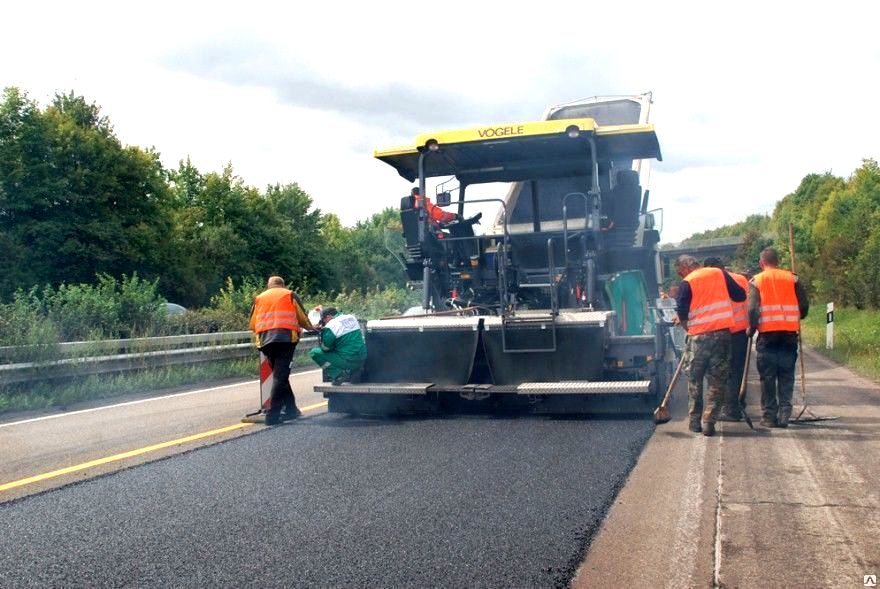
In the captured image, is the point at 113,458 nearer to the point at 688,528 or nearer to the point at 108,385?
the point at 688,528

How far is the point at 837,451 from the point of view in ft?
22.1

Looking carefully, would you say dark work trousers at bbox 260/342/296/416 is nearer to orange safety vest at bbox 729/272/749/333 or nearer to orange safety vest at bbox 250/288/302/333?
orange safety vest at bbox 250/288/302/333

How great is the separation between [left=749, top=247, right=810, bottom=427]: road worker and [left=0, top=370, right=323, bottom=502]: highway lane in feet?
16.0

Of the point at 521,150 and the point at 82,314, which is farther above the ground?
the point at 521,150

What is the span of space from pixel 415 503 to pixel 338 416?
13.2ft

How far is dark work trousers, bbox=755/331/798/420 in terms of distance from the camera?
802 centimetres

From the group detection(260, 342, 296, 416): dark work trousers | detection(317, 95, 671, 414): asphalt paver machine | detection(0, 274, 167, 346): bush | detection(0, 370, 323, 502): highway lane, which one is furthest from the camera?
detection(0, 274, 167, 346): bush

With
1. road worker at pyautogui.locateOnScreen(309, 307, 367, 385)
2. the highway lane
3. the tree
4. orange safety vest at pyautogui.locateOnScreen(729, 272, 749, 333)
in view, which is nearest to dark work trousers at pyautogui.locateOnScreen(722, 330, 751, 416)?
orange safety vest at pyautogui.locateOnScreen(729, 272, 749, 333)

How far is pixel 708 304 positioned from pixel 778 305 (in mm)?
780

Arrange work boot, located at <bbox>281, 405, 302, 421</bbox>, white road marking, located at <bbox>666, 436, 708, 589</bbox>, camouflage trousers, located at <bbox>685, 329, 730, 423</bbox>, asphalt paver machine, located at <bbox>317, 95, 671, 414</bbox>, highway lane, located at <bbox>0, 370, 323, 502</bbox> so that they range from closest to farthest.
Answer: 1. white road marking, located at <bbox>666, 436, 708, 589</bbox>
2. highway lane, located at <bbox>0, 370, 323, 502</bbox>
3. camouflage trousers, located at <bbox>685, 329, 730, 423</bbox>
4. asphalt paver machine, located at <bbox>317, 95, 671, 414</bbox>
5. work boot, located at <bbox>281, 405, 302, 421</bbox>

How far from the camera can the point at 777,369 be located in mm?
8078

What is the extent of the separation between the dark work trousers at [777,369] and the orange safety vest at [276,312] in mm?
4563

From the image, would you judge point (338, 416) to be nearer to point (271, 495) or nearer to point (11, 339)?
point (271, 495)

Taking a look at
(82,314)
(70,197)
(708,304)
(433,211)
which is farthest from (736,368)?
(70,197)
